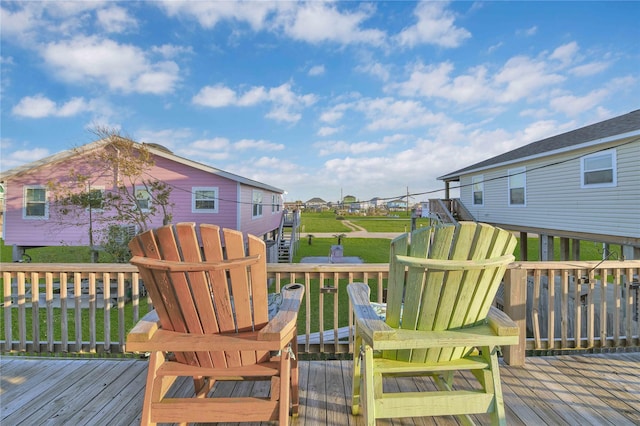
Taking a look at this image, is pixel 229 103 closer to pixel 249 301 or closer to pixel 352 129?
pixel 352 129

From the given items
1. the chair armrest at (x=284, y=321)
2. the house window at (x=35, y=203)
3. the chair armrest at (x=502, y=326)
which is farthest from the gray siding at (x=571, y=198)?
the house window at (x=35, y=203)

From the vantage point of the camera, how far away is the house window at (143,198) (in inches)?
414

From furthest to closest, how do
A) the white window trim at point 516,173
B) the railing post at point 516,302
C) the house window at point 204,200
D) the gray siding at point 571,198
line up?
1. the house window at point 204,200
2. the white window trim at point 516,173
3. the gray siding at point 571,198
4. the railing post at point 516,302

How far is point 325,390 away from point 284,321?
36.9 inches

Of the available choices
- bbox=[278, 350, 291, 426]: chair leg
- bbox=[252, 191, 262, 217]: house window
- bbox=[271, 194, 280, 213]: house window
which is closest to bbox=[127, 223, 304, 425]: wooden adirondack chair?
bbox=[278, 350, 291, 426]: chair leg

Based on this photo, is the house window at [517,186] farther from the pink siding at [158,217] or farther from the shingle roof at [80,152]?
the pink siding at [158,217]

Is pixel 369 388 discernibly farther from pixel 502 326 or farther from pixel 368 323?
pixel 502 326

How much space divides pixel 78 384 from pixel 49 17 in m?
8.27

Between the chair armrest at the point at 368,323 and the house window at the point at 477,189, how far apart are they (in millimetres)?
13007

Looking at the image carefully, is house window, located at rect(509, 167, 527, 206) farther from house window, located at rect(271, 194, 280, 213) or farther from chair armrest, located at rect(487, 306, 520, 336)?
chair armrest, located at rect(487, 306, 520, 336)

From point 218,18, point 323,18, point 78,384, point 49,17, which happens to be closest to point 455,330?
point 78,384

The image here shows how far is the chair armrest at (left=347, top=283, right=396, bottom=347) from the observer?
1.25 metres

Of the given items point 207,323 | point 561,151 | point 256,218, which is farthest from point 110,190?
point 561,151

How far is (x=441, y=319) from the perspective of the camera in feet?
4.42
